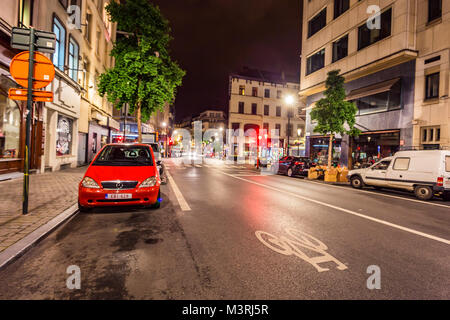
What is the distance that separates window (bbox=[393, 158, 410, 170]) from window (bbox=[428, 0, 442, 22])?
34.2 feet

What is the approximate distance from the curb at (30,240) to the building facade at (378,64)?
18.2m

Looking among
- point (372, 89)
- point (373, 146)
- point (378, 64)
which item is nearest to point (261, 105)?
point (372, 89)

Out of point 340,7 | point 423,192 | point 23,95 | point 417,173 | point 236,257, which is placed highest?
point 340,7

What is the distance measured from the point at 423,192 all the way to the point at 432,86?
8.76 m

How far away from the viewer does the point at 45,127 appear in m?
13.6

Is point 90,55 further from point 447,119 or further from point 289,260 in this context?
point 447,119

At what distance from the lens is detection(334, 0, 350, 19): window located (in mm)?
21492

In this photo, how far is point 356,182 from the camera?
12.8 m

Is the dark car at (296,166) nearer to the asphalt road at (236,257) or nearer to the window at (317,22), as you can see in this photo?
the asphalt road at (236,257)

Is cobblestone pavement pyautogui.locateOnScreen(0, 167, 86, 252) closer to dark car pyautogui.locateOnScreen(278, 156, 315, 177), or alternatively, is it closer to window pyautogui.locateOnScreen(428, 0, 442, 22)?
dark car pyautogui.locateOnScreen(278, 156, 315, 177)

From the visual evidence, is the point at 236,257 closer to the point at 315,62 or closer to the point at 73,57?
the point at 73,57

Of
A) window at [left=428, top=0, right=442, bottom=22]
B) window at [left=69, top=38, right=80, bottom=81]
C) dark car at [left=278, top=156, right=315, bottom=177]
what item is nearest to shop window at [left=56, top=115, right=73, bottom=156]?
window at [left=69, top=38, right=80, bottom=81]

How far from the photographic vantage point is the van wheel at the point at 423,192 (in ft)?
31.7

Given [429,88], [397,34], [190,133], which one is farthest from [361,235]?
[190,133]
